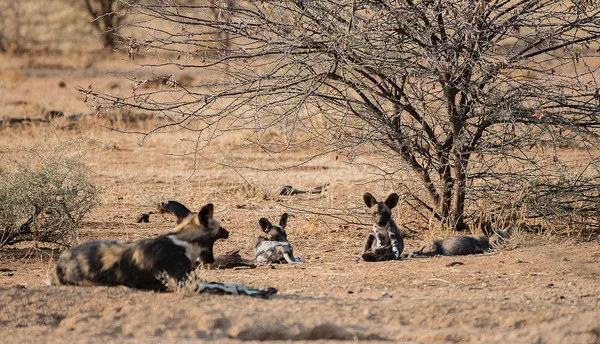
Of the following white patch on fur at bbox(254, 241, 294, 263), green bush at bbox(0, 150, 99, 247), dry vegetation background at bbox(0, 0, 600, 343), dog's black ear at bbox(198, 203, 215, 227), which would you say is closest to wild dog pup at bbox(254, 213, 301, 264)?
white patch on fur at bbox(254, 241, 294, 263)

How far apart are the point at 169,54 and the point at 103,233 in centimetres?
2130

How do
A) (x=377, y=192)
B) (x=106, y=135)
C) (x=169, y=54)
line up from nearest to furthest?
(x=377, y=192) → (x=106, y=135) → (x=169, y=54)

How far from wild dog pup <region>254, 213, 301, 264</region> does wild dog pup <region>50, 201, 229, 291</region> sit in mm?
2119

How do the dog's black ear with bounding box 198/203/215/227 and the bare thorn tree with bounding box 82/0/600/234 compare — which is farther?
the bare thorn tree with bounding box 82/0/600/234

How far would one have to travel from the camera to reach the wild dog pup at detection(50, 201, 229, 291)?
603 cm

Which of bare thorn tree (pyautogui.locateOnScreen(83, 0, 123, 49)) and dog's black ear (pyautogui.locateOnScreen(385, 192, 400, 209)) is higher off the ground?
bare thorn tree (pyautogui.locateOnScreen(83, 0, 123, 49))

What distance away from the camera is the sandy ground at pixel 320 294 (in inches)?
197

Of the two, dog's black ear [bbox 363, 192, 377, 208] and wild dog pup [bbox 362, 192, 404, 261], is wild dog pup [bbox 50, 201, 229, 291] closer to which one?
wild dog pup [bbox 362, 192, 404, 261]

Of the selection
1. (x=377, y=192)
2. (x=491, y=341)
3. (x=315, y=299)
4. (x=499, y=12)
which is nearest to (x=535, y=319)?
(x=491, y=341)

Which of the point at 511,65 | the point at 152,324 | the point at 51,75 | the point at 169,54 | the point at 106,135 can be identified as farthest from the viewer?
the point at 169,54

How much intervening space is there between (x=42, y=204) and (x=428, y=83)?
406 centimetres

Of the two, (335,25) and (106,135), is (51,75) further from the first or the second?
(335,25)

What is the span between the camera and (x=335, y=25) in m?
8.62

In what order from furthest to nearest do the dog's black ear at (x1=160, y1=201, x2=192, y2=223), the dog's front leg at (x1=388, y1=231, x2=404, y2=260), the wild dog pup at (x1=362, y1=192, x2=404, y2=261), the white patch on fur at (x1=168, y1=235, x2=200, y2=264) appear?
the dog's front leg at (x1=388, y1=231, x2=404, y2=260) < the wild dog pup at (x1=362, y1=192, x2=404, y2=261) < the dog's black ear at (x1=160, y1=201, x2=192, y2=223) < the white patch on fur at (x1=168, y1=235, x2=200, y2=264)
